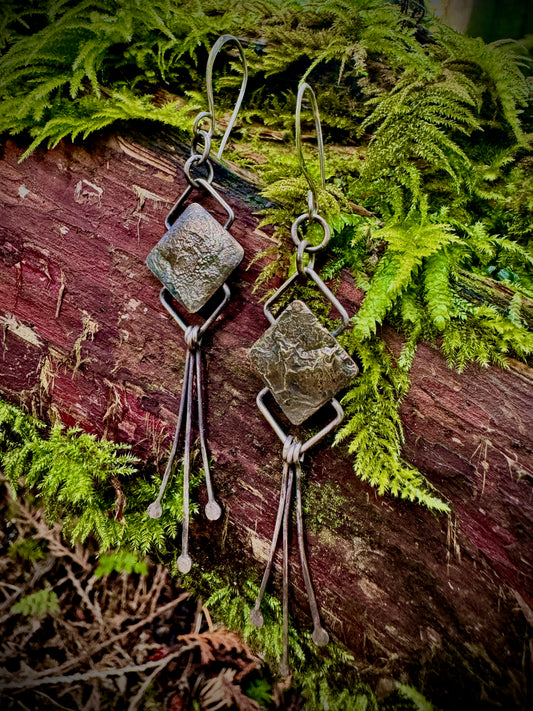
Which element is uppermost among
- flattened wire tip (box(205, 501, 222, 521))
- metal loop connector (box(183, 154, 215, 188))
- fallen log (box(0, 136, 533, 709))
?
metal loop connector (box(183, 154, 215, 188))

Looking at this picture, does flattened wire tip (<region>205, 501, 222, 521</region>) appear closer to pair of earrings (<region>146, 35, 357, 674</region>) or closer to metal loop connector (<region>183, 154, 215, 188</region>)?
pair of earrings (<region>146, 35, 357, 674</region>)

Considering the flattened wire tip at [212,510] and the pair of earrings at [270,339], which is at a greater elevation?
the pair of earrings at [270,339]

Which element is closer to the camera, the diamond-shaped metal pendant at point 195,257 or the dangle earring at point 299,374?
the dangle earring at point 299,374

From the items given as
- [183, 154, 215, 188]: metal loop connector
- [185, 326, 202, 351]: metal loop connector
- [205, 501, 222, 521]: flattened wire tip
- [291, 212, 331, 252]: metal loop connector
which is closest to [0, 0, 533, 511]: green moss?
[291, 212, 331, 252]: metal loop connector

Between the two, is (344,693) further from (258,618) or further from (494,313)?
(494,313)

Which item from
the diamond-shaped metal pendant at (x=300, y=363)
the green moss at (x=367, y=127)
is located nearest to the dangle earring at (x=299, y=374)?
the diamond-shaped metal pendant at (x=300, y=363)

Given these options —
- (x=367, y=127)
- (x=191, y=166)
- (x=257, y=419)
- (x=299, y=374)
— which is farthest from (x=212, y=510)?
(x=367, y=127)

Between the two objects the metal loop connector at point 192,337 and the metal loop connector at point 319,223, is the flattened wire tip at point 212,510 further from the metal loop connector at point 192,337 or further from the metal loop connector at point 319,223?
the metal loop connector at point 319,223

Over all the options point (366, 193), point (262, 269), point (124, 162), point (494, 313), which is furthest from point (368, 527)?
point (124, 162)
